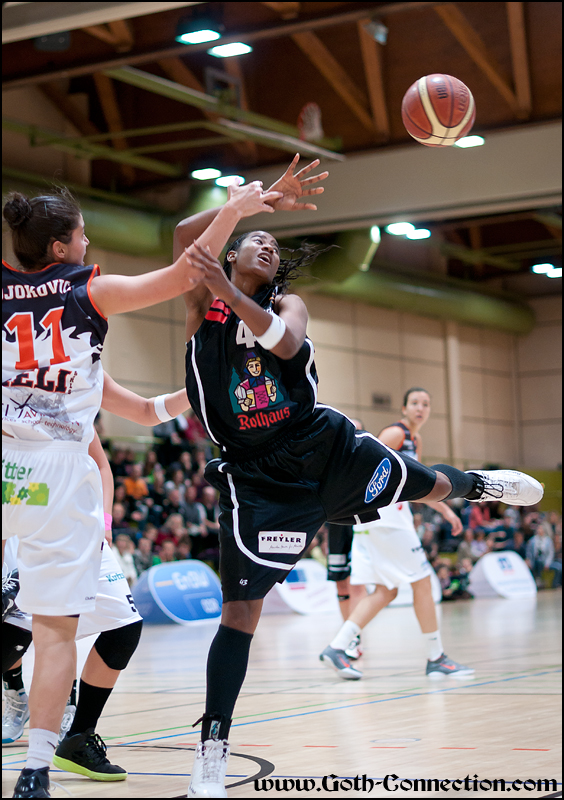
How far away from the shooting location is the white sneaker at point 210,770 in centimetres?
305

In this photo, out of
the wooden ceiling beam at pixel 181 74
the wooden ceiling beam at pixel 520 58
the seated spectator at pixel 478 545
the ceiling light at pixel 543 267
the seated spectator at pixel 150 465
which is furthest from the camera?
the ceiling light at pixel 543 267

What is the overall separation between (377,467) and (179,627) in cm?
978

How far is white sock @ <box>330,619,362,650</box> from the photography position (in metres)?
7.05

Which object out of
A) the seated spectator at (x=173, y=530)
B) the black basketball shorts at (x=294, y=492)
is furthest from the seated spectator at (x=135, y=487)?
the black basketball shorts at (x=294, y=492)

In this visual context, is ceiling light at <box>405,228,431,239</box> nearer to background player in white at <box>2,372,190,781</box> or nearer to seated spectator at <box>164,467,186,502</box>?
seated spectator at <box>164,467,186,502</box>

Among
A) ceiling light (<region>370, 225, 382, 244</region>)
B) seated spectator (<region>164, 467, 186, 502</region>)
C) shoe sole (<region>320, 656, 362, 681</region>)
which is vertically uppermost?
ceiling light (<region>370, 225, 382, 244</region>)

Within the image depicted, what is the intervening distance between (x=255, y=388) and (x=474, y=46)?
38.6 feet

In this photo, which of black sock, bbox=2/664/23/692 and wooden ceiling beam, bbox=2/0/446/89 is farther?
wooden ceiling beam, bbox=2/0/446/89

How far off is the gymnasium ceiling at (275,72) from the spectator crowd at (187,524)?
4893 millimetres

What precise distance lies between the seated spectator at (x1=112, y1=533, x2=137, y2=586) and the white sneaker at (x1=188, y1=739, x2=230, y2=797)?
11.1 meters

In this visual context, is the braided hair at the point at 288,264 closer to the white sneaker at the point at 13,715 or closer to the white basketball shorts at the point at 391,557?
the white sneaker at the point at 13,715

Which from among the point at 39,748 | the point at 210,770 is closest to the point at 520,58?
the point at 210,770

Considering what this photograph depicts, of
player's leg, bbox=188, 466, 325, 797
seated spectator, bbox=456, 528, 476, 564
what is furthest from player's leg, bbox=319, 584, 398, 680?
seated spectator, bbox=456, 528, 476, 564

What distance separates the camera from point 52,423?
312cm
